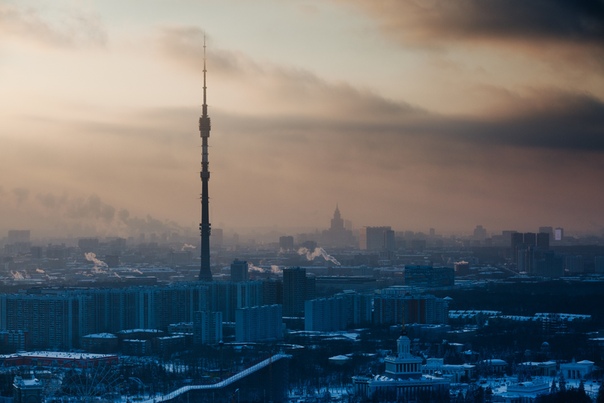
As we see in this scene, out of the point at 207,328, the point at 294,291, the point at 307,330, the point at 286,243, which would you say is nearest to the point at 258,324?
the point at 207,328

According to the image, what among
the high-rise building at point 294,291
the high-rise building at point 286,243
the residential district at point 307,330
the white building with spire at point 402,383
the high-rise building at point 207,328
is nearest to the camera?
the white building with spire at point 402,383

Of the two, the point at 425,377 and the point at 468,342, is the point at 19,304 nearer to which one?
the point at 468,342

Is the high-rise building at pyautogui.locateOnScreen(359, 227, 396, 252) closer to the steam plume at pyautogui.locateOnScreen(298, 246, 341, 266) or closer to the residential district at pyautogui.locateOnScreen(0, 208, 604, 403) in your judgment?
the steam plume at pyautogui.locateOnScreen(298, 246, 341, 266)

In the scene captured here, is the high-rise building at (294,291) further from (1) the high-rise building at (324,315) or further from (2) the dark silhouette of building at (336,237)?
(2) the dark silhouette of building at (336,237)

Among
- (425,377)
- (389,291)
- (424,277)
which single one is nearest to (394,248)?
(424,277)

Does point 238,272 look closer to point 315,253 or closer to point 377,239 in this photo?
point 315,253

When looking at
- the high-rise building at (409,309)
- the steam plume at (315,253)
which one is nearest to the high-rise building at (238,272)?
the high-rise building at (409,309)

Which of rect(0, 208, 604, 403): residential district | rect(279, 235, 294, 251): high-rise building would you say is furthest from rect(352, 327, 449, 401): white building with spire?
rect(279, 235, 294, 251): high-rise building
